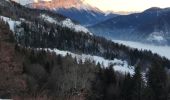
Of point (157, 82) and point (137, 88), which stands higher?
point (157, 82)

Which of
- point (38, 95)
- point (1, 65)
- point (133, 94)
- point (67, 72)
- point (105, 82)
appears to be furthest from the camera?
point (67, 72)

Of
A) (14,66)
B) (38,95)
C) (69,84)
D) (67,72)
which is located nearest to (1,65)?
(14,66)

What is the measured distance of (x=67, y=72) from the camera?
413 ft

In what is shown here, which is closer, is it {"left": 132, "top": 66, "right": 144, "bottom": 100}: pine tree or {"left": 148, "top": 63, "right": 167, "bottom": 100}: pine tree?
{"left": 132, "top": 66, "right": 144, "bottom": 100}: pine tree

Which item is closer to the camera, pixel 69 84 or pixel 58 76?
pixel 69 84

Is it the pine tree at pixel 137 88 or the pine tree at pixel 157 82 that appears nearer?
the pine tree at pixel 137 88

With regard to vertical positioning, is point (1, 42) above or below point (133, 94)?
above

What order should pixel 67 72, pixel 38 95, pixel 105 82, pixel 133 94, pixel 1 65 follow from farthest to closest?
1. pixel 67 72
2. pixel 105 82
3. pixel 133 94
4. pixel 1 65
5. pixel 38 95

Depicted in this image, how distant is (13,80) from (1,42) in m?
2.94

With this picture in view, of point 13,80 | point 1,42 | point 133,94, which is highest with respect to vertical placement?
point 1,42

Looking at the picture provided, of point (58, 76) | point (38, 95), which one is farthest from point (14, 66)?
point (58, 76)

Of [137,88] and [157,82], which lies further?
[157,82]

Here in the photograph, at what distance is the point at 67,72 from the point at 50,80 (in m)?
15.2

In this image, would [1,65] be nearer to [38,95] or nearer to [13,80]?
[13,80]
